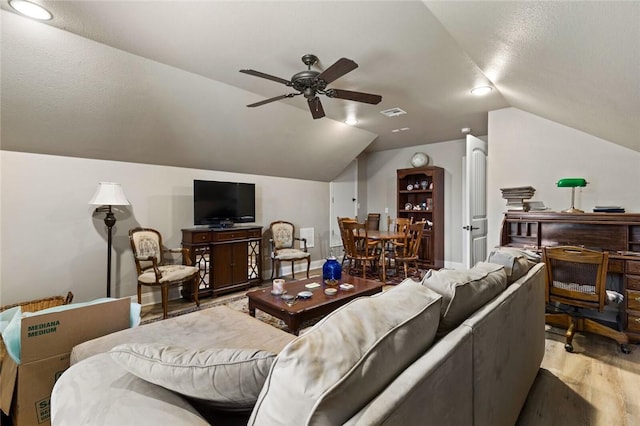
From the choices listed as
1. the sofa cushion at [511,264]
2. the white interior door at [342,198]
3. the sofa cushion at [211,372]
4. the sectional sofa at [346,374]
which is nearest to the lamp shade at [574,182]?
the sofa cushion at [511,264]

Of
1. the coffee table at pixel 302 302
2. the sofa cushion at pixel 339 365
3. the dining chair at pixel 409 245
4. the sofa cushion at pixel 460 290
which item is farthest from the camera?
the dining chair at pixel 409 245

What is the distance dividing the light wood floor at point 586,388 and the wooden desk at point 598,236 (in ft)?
1.25

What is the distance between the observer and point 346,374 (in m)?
0.66

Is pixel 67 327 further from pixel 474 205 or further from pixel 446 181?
pixel 446 181

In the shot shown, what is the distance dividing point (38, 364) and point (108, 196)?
1.93m

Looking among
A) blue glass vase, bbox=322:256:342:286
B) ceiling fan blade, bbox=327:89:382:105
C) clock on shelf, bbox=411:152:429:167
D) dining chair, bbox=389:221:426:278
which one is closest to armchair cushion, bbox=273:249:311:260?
dining chair, bbox=389:221:426:278

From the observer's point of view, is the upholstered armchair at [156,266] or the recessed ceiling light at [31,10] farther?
the upholstered armchair at [156,266]

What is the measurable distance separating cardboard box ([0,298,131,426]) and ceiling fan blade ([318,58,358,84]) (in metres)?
2.12

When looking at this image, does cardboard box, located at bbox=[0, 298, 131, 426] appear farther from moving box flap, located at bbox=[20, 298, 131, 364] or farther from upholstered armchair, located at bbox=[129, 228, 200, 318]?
upholstered armchair, located at bbox=[129, 228, 200, 318]

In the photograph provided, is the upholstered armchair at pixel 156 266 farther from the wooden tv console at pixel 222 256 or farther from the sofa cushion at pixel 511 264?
the sofa cushion at pixel 511 264

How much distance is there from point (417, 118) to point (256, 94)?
2262 mm

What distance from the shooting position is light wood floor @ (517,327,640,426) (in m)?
1.69

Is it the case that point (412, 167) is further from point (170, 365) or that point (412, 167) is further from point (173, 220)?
point (170, 365)

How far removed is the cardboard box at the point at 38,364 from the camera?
139 centimetres
